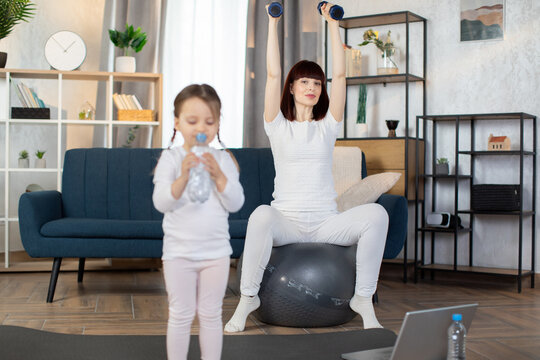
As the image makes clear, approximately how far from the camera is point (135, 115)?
4.58m

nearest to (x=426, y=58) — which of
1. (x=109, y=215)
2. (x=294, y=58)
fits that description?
(x=294, y=58)

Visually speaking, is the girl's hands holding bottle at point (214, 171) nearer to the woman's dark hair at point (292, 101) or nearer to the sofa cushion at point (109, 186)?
the woman's dark hair at point (292, 101)

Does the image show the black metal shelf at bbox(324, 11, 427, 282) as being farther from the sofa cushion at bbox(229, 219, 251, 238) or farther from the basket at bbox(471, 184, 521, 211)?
the sofa cushion at bbox(229, 219, 251, 238)

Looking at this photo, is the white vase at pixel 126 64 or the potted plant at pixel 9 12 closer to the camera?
the potted plant at pixel 9 12

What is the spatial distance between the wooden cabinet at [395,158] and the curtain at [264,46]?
92 cm

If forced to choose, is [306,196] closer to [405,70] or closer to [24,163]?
[405,70]

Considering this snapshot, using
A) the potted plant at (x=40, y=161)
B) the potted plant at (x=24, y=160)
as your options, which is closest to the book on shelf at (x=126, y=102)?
the potted plant at (x=40, y=161)

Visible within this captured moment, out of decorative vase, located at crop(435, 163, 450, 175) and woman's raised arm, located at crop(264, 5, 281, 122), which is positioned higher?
woman's raised arm, located at crop(264, 5, 281, 122)

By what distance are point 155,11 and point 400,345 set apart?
3800mm

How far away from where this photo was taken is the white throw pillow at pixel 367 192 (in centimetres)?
335

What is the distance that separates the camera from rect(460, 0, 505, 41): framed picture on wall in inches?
167

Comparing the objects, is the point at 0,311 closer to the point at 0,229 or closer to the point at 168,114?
the point at 0,229

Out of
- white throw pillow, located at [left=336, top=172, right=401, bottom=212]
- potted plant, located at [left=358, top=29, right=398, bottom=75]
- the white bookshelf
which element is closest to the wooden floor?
white throw pillow, located at [left=336, top=172, right=401, bottom=212]

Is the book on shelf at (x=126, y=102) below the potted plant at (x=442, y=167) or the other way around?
the other way around
